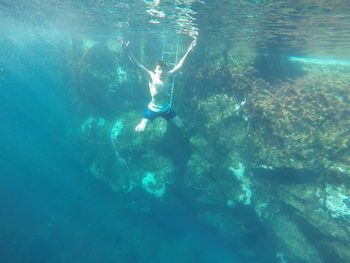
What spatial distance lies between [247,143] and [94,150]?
10.2m

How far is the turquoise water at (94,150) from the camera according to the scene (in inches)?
405

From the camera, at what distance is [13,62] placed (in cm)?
2589

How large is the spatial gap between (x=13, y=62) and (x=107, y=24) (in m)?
18.7

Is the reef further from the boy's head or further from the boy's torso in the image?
the boy's head

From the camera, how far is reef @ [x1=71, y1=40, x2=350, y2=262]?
779cm

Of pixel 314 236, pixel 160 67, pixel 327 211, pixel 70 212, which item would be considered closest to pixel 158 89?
pixel 160 67

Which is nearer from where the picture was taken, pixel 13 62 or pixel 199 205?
pixel 199 205

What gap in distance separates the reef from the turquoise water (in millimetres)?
442

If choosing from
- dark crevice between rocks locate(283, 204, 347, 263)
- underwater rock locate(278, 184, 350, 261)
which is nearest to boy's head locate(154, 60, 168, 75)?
underwater rock locate(278, 184, 350, 261)

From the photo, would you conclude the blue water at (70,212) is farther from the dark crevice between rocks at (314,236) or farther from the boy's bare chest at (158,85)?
the boy's bare chest at (158,85)

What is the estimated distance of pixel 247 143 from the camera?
30.2 feet

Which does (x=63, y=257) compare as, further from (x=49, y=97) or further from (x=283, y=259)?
(x=283, y=259)

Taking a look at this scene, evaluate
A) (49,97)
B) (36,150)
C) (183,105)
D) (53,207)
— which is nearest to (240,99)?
(183,105)

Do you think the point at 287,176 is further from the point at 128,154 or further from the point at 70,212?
the point at 70,212
